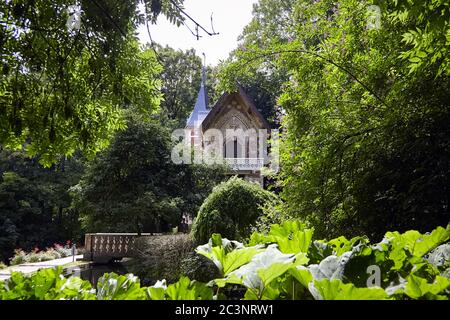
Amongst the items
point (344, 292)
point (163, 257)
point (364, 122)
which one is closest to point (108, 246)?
point (163, 257)

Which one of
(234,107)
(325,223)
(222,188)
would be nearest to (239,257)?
(325,223)

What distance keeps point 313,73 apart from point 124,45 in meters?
1.72

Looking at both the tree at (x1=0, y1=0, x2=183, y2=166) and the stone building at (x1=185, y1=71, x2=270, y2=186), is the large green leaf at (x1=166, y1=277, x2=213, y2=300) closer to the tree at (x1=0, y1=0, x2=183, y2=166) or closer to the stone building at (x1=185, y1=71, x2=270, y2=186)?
the tree at (x1=0, y1=0, x2=183, y2=166)

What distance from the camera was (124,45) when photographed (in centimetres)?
400

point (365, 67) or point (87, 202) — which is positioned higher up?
point (365, 67)

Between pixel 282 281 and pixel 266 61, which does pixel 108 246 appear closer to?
pixel 266 61

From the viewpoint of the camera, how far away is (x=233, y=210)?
7914 millimetres

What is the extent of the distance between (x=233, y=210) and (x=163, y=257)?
5.57 ft

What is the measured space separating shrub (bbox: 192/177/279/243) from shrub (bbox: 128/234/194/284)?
421mm

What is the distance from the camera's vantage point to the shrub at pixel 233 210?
7785 millimetres

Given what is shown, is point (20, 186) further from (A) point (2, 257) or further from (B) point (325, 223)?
(B) point (325, 223)

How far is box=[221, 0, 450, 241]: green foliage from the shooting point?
9.85 ft

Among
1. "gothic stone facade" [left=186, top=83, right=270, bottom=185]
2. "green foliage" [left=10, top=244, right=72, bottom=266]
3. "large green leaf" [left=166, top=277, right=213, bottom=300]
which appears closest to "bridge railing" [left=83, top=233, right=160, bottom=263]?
"green foliage" [left=10, top=244, right=72, bottom=266]

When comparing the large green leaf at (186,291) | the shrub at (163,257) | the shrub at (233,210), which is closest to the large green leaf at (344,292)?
the large green leaf at (186,291)
